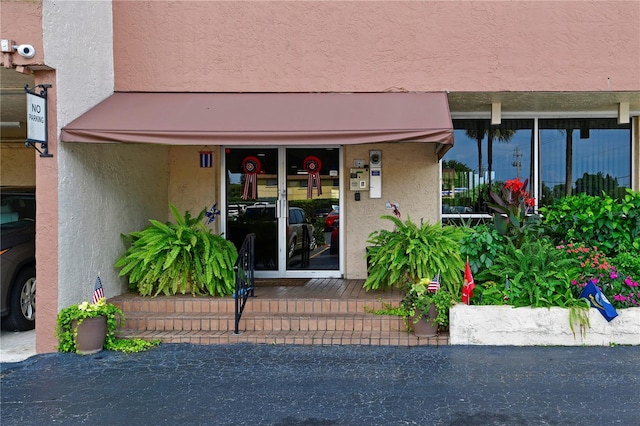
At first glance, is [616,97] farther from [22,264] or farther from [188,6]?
[22,264]

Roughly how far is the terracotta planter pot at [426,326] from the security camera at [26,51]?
5152 millimetres

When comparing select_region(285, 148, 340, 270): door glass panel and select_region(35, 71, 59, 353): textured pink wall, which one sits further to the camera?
select_region(285, 148, 340, 270): door glass panel

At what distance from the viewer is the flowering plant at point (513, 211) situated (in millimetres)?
6812

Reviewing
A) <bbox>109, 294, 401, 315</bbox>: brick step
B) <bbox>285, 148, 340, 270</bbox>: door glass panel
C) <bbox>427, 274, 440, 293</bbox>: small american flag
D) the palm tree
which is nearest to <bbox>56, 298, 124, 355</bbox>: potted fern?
<bbox>109, 294, 401, 315</bbox>: brick step

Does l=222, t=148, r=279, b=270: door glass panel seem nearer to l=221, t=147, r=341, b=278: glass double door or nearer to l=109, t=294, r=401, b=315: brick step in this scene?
l=221, t=147, r=341, b=278: glass double door

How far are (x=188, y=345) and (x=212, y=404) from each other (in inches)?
71.4

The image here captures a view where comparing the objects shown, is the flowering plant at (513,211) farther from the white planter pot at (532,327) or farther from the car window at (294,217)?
the car window at (294,217)

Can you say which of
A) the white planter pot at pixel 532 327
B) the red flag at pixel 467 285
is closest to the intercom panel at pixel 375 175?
the red flag at pixel 467 285

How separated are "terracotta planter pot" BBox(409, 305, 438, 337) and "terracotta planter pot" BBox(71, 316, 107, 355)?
11.7 feet

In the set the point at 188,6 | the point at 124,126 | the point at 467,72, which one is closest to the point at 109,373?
the point at 124,126

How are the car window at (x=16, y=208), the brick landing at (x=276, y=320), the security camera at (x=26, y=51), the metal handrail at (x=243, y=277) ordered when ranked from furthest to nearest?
the car window at (x=16, y=208) < the metal handrail at (x=243, y=277) < the brick landing at (x=276, y=320) < the security camera at (x=26, y=51)

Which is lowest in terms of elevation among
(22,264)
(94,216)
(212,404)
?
(212,404)

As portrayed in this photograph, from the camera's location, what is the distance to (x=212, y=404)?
4.41m

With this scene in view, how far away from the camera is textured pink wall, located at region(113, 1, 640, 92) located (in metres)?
6.94
